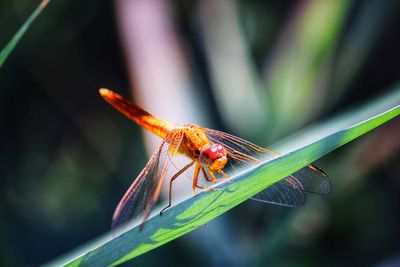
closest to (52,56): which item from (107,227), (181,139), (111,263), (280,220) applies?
(107,227)

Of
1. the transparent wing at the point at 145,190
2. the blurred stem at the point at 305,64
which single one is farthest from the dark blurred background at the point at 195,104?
the transparent wing at the point at 145,190

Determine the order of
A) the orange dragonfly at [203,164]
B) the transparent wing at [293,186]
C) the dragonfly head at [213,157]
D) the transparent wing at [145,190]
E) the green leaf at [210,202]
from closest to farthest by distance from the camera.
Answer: the green leaf at [210,202], the transparent wing at [145,190], the orange dragonfly at [203,164], the transparent wing at [293,186], the dragonfly head at [213,157]

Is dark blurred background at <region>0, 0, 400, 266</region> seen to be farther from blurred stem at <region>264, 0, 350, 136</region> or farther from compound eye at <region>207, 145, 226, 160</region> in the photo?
compound eye at <region>207, 145, 226, 160</region>

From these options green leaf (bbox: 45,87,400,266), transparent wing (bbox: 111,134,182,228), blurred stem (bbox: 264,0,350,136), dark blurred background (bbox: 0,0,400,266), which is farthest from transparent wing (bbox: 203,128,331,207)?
blurred stem (bbox: 264,0,350,136)

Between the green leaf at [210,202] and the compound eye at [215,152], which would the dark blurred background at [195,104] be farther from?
the green leaf at [210,202]

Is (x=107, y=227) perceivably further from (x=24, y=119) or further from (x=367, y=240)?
(x=367, y=240)

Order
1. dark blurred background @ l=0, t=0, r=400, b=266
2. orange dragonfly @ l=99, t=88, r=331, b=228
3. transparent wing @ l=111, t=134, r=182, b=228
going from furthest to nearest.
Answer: dark blurred background @ l=0, t=0, r=400, b=266, orange dragonfly @ l=99, t=88, r=331, b=228, transparent wing @ l=111, t=134, r=182, b=228
